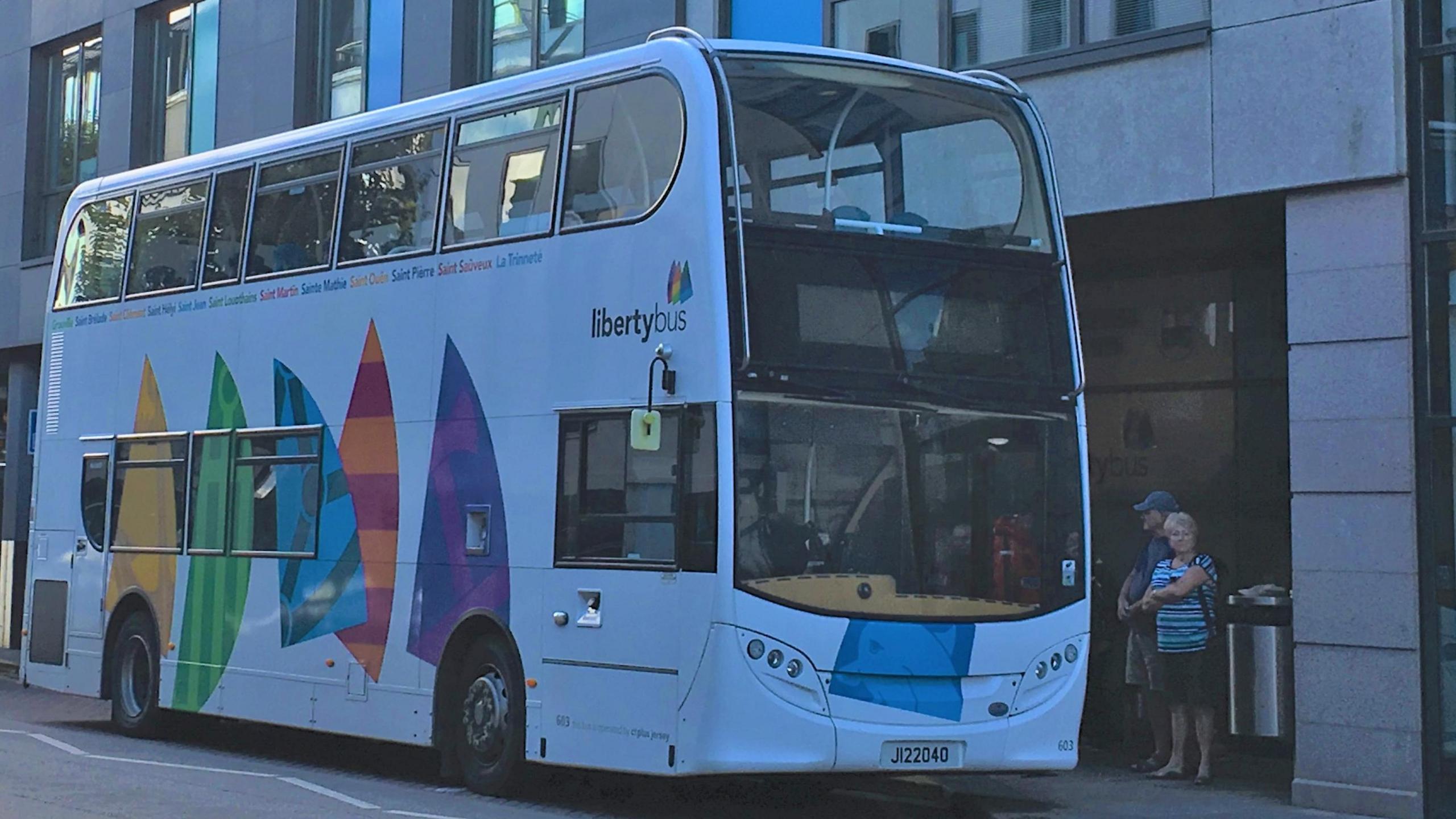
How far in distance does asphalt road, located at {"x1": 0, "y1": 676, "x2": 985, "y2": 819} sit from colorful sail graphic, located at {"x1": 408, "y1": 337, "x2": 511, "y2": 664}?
1134mm

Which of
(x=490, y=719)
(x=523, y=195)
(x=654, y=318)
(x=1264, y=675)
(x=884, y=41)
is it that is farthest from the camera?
(x=884, y=41)

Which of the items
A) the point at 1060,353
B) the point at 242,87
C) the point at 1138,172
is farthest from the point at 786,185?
the point at 242,87

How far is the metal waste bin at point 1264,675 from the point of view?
46.0 ft

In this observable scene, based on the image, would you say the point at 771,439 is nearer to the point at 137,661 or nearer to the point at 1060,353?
the point at 1060,353

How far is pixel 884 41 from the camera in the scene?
16.7 m

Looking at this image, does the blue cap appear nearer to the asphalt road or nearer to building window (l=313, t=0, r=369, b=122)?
the asphalt road

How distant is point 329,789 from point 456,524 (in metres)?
1.88

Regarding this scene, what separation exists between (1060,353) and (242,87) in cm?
1585

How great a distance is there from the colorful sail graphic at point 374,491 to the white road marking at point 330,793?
2.83ft

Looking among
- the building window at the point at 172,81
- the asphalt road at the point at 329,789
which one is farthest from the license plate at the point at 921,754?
the building window at the point at 172,81

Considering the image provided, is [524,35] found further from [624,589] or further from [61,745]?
[624,589]

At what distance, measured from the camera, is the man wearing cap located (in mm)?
14594

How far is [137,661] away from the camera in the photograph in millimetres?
16984

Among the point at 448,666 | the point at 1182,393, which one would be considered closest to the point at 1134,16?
the point at 1182,393
